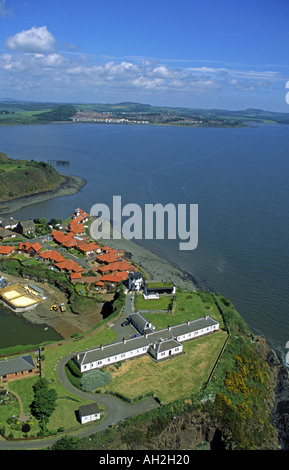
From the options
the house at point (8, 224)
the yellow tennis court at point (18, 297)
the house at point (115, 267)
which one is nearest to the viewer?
the yellow tennis court at point (18, 297)

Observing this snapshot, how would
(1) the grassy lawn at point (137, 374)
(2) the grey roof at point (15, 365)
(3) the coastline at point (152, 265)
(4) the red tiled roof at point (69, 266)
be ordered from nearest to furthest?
(1) the grassy lawn at point (137, 374), (2) the grey roof at point (15, 365), (4) the red tiled roof at point (69, 266), (3) the coastline at point (152, 265)

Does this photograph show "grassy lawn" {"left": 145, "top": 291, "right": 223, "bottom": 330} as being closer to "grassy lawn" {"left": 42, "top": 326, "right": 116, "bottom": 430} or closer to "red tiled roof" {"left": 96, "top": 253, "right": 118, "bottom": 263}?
"grassy lawn" {"left": 42, "top": 326, "right": 116, "bottom": 430}

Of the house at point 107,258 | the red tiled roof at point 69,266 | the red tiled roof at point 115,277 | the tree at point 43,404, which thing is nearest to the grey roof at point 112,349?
the tree at point 43,404

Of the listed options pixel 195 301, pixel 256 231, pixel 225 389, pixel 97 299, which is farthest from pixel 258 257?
pixel 225 389

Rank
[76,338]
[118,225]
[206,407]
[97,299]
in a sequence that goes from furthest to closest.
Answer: [118,225] → [97,299] → [76,338] → [206,407]

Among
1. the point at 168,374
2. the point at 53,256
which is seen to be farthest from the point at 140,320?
the point at 53,256

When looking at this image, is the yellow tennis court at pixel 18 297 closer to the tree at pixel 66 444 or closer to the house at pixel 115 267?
the house at pixel 115 267

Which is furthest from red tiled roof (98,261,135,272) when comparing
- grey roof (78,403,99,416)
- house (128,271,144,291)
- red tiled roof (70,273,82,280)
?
grey roof (78,403,99,416)

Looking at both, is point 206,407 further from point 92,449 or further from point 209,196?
point 209,196

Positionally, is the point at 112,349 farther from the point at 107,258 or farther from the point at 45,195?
the point at 45,195
